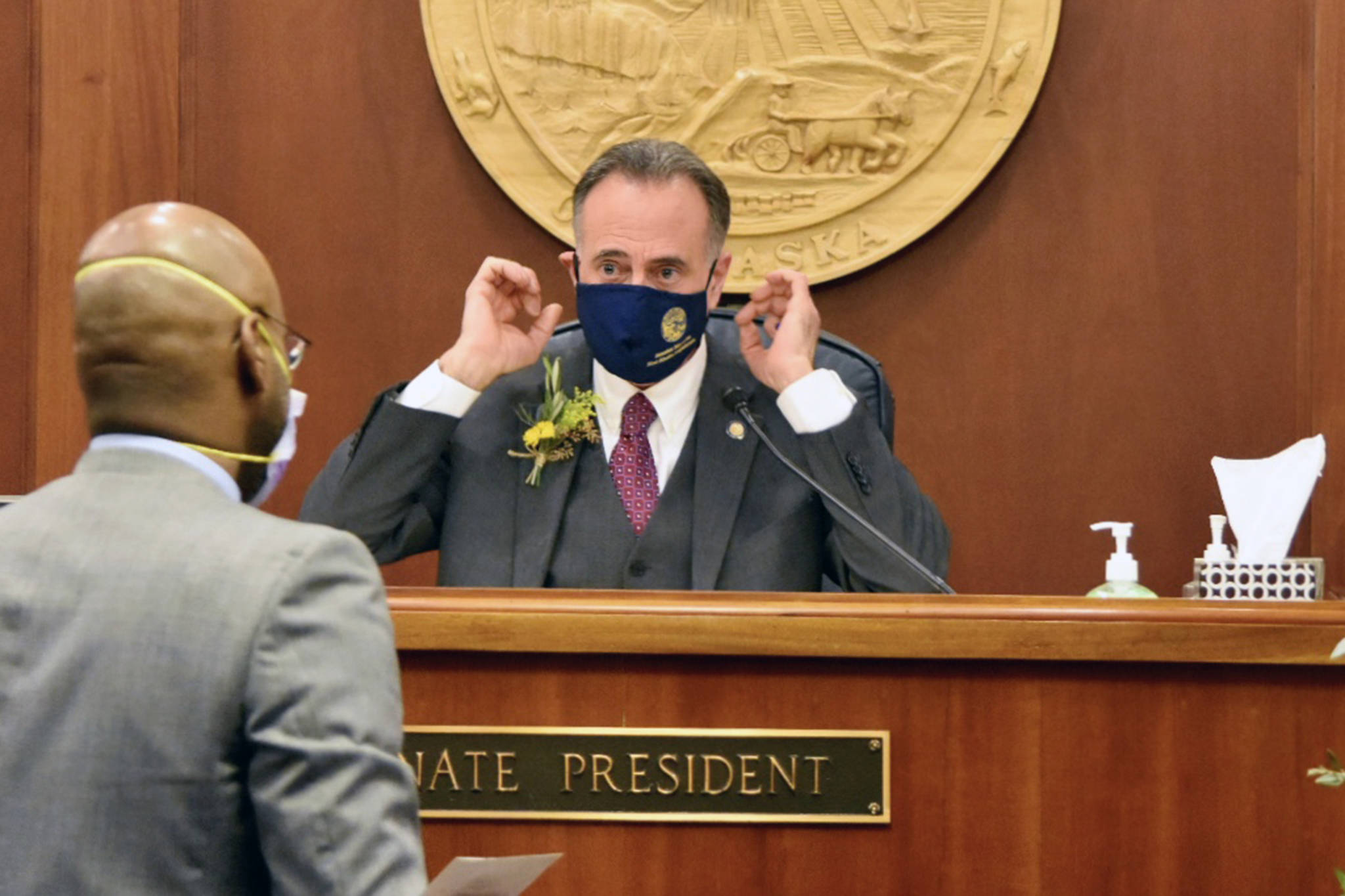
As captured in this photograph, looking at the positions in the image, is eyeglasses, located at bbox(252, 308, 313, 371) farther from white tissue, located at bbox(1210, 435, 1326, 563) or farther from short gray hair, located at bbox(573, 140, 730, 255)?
white tissue, located at bbox(1210, 435, 1326, 563)

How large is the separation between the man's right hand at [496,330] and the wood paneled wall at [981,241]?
834mm

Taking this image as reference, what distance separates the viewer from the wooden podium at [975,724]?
5.99 ft

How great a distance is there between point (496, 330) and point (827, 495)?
0.58 meters

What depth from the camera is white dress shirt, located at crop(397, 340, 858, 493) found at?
2.52 metres

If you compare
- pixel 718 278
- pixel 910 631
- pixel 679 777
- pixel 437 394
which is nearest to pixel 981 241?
pixel 718 278

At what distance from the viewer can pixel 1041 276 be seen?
138 inches

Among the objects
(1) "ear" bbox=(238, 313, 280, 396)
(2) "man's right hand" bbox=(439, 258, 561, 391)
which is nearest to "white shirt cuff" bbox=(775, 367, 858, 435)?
(2) "man's right hand" bbox=(439, 258, 561, 391)

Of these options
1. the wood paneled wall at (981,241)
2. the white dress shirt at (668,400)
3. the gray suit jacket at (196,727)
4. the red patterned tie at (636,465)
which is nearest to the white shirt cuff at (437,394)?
the white dress shirt at (668,400)

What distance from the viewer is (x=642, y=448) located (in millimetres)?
2633

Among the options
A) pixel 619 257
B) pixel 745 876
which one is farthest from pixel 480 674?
pixel 619 257

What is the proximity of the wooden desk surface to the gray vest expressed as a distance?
0.65 metres

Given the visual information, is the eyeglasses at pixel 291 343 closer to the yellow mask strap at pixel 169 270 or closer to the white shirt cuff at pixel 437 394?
the yellow mask strap at pixel 169 270

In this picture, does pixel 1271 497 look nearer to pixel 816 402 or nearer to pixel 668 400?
pixel 816 402

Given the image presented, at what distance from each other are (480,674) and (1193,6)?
2244mm
